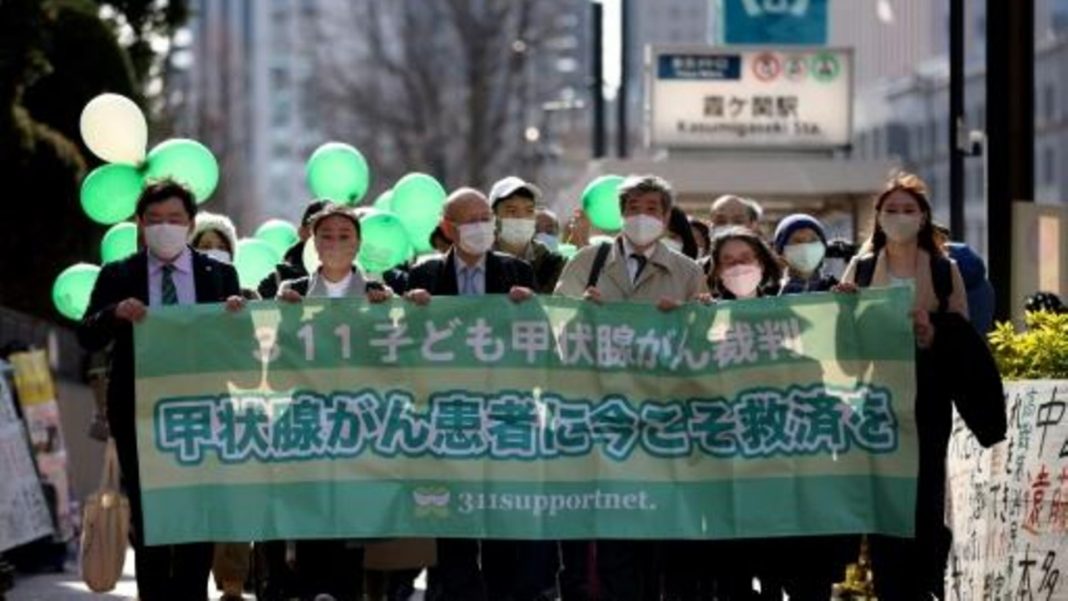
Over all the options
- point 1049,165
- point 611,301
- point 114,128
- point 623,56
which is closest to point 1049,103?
point 1049,165

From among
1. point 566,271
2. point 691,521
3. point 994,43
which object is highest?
point 994,43

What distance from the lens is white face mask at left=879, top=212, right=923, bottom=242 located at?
41.2 feet

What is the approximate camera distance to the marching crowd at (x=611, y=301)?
1240 cm

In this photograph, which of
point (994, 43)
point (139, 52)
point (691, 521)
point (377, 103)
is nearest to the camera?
point (691, 521)

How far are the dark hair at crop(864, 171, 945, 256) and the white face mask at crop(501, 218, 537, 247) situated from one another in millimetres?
2261

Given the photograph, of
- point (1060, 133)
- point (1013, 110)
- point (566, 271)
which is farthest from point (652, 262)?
point (1060, 133)

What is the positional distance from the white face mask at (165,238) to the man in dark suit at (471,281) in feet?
2.99

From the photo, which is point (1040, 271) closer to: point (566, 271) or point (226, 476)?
point (566, 271)

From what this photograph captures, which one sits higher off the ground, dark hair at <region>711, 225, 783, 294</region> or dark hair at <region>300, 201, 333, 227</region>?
dark hair at <region>300, 201, 333, 227</region>

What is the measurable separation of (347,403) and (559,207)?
19.8 meters

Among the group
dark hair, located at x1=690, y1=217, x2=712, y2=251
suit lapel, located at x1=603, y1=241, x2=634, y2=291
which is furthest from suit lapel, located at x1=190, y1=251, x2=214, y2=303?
dark hair, located at x1=690, y1=217, x2=712, y2=251

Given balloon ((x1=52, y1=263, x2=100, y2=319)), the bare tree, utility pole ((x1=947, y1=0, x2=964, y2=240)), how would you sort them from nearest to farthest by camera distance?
balloon ((x1=52, y1=263, x2=100, y2=319)) → utility pole ((x1=947, y1=0, x2=964, y2=240)) → the bare tree

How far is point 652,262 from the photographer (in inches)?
510

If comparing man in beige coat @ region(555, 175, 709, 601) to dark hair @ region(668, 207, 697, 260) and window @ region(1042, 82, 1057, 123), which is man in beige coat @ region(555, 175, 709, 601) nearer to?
dark hair @ region(668, 207, 697, 260)
